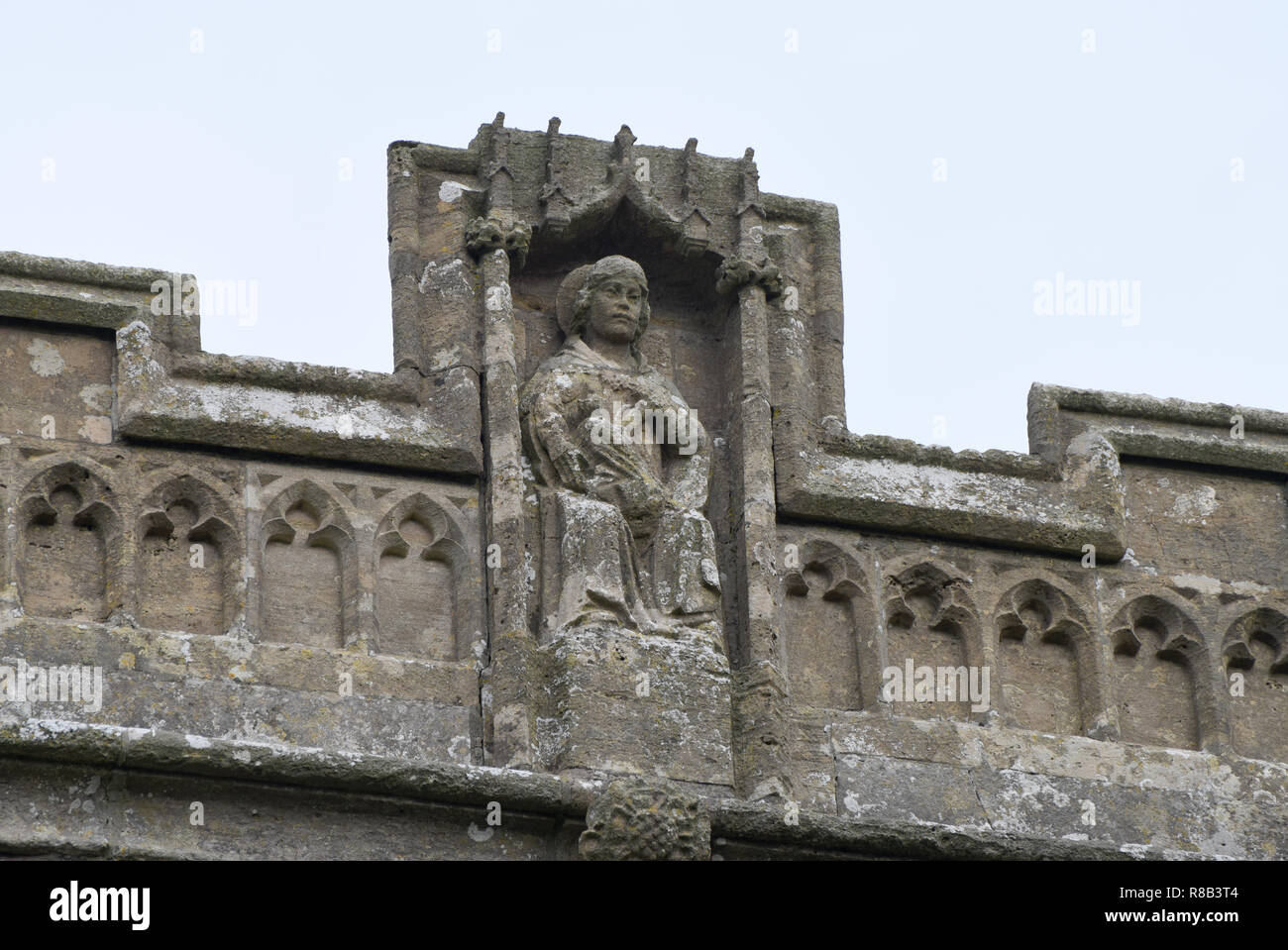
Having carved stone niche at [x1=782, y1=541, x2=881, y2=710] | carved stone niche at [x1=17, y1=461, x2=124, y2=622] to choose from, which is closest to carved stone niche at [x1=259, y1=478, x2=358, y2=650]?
carved stone niche at [x1=17, y1=461, x2=124, y2=622]

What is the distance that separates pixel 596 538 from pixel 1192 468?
3.19 metres

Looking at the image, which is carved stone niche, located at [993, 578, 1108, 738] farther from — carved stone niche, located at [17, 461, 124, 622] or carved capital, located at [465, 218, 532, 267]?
carved stone niche, located at [17, 461, 124, 622]

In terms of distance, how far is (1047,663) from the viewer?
17.0m

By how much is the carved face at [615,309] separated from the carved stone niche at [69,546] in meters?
2.40

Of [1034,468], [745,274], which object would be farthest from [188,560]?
[1034,468]

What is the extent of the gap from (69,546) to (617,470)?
237 centimetres

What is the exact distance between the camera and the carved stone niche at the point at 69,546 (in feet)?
51.8

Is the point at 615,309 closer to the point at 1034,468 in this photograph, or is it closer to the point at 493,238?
the point at 493,238

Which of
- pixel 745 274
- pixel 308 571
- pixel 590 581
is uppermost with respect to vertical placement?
pixel 745 274

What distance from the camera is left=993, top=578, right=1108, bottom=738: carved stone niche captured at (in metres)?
16.8

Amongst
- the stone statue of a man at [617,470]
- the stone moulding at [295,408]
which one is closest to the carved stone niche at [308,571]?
the stone moulding at [295,408]

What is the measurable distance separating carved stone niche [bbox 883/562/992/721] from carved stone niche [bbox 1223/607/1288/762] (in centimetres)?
121
